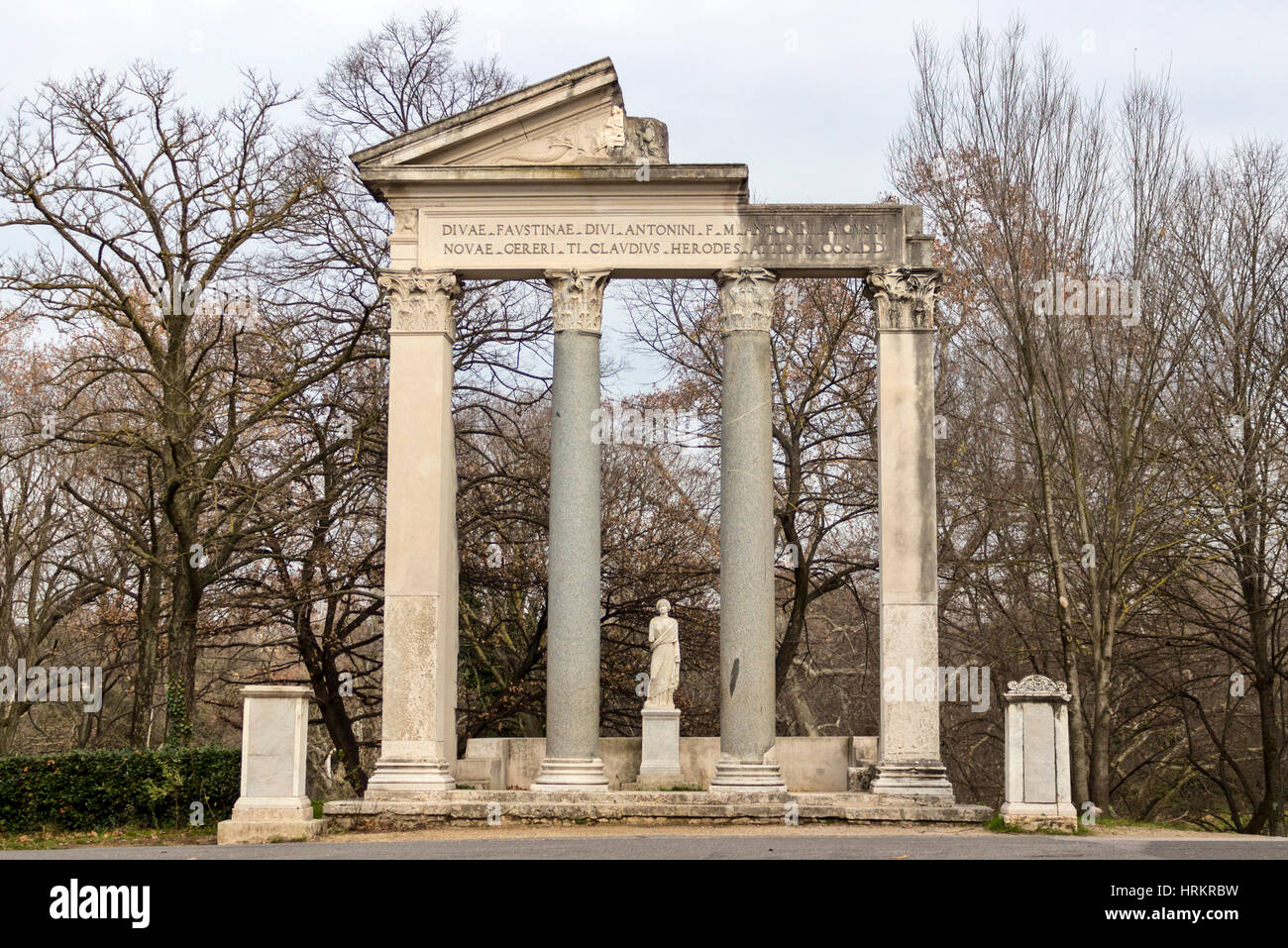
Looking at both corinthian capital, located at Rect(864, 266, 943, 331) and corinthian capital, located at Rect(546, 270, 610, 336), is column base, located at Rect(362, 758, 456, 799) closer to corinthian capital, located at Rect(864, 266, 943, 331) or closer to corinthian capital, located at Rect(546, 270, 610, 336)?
corinthian capital, located at Rect(546, 270, 610, 336)

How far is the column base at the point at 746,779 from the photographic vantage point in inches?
808

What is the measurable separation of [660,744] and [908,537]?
5358 mm

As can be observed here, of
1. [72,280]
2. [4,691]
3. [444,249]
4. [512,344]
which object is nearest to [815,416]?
[512,344]

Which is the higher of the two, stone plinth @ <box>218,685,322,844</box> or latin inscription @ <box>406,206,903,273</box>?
latin inscription @ <box>406,206,903,273</box>

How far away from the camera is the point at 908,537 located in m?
21.4

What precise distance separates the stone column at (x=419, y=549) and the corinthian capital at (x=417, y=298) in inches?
0.6

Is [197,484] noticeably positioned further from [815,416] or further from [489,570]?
[815,416]

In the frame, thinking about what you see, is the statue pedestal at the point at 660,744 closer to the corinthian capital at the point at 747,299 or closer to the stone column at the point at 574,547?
the stone column at the point at 574,547

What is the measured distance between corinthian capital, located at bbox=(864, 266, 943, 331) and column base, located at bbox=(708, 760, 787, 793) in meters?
6.83

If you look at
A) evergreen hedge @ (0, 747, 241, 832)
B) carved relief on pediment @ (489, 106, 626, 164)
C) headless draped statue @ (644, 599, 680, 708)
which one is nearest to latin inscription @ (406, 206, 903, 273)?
carved relief on pediment @ (489, 106, 626, 164)

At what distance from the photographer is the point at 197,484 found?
2417cm

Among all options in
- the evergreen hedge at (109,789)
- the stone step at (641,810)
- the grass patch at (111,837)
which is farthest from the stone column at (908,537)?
the evergreen hedge at (109,789)

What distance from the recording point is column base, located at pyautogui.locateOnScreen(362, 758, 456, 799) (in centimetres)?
2067

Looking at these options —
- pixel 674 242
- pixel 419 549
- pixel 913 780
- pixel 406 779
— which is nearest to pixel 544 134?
pixel 674 242
